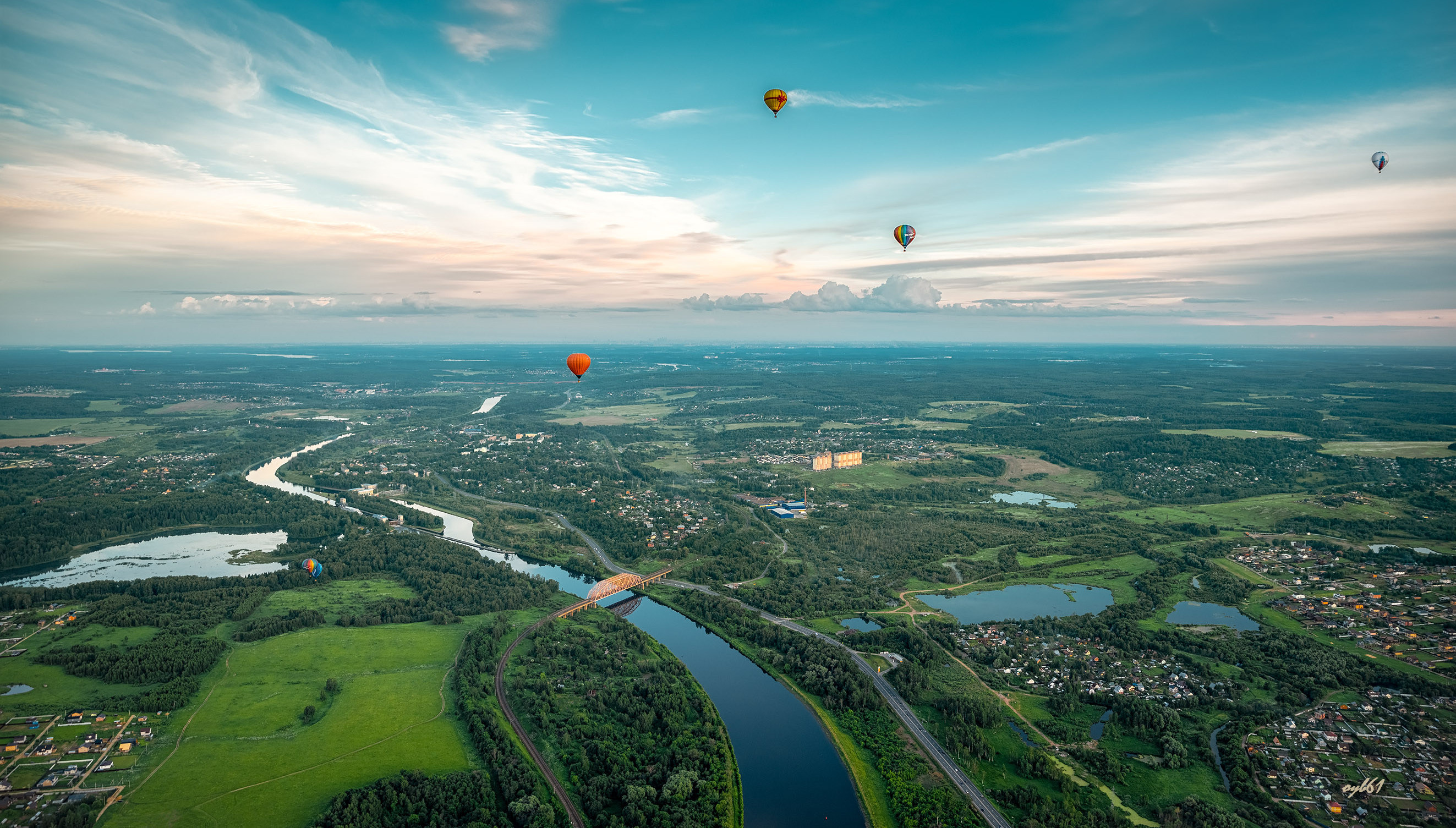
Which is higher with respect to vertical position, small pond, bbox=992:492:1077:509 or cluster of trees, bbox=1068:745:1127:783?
small pond, bbox=992:492:1077:509

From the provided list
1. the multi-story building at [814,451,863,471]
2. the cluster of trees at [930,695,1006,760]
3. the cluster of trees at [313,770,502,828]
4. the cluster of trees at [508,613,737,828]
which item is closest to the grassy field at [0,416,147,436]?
the multi-story building at [814,451,863,471]

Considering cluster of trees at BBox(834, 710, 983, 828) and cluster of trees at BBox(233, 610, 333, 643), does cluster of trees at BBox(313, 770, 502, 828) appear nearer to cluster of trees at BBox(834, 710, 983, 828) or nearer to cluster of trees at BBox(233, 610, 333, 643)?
cluster of trees at BBox(834, 710, 983, 828)

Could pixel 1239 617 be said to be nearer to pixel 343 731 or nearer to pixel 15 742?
pixel 343 731

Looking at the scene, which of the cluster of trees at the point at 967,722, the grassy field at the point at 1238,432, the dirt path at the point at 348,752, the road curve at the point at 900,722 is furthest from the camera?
the grassy field at the point at 1238,432

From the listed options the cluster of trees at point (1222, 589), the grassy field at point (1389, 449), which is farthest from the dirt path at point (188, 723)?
the grassy field at point (1389, 449)

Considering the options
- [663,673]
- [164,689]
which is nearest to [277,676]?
[164,689]

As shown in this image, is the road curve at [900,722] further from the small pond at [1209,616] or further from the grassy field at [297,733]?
the small pond at [1209,616]
